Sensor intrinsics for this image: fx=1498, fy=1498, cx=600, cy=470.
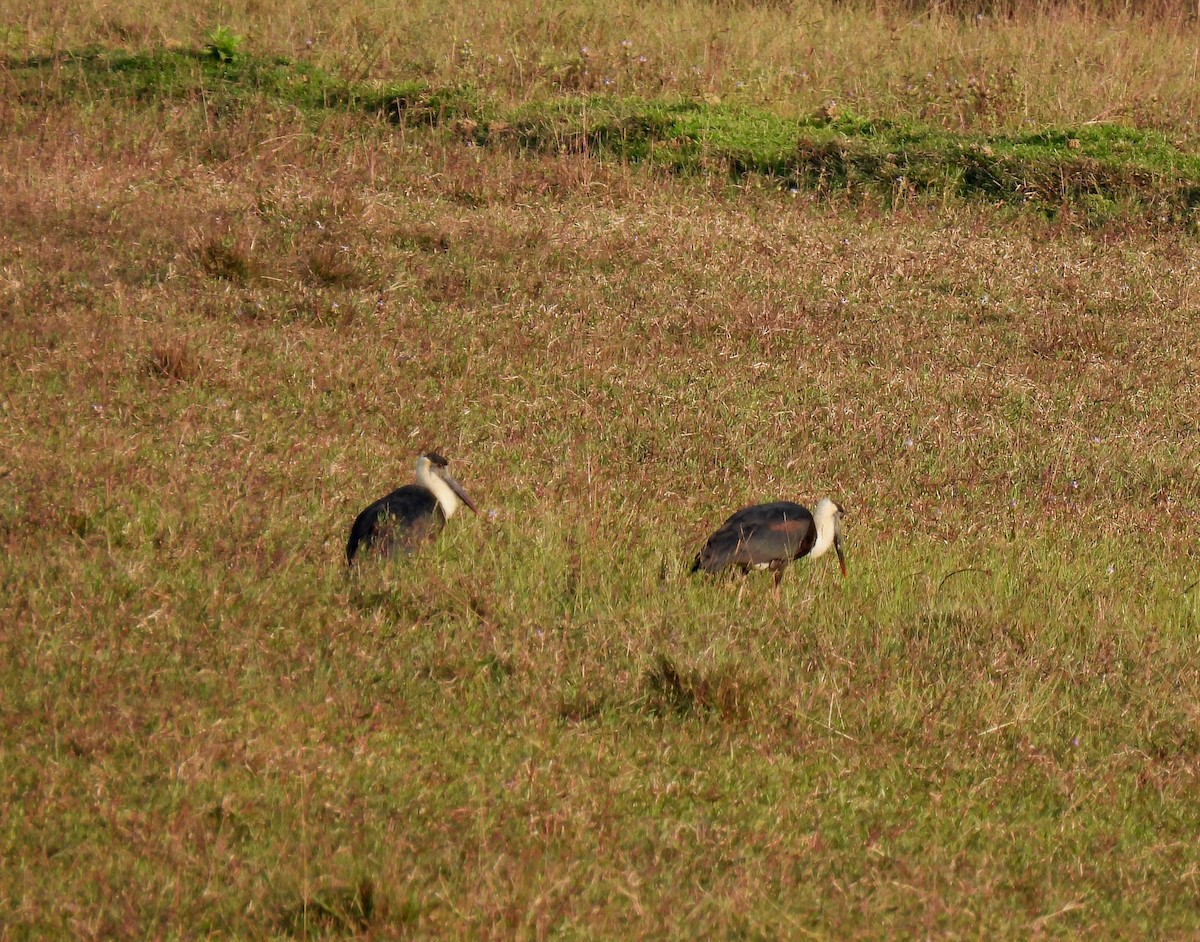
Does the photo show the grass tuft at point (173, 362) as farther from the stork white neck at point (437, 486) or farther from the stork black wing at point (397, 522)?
the stork black wing at point (397, 522)

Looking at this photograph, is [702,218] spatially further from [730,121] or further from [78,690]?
[78,690]

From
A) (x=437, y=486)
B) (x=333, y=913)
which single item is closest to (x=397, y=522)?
(x=437, y=486)

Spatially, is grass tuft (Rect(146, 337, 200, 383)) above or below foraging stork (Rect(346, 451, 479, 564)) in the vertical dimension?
above

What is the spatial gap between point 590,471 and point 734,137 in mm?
6711

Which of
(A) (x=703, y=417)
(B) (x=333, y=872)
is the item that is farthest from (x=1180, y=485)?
(B) (x=333, y=872)

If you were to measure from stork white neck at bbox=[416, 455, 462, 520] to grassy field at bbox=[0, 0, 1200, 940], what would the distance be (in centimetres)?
20

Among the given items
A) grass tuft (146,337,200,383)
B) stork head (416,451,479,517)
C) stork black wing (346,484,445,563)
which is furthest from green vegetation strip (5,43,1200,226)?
stork black wing (346,484,445,563)

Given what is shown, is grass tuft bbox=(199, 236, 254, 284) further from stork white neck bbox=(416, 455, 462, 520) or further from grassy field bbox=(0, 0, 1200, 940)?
stork white neck bbox=(416, 455, 462, 520)

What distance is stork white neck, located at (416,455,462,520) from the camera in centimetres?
603

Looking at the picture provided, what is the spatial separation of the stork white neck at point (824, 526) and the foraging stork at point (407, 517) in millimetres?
1413

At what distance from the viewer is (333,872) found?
346 cm

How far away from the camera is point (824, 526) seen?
6254 mm

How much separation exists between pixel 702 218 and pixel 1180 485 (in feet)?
15.9

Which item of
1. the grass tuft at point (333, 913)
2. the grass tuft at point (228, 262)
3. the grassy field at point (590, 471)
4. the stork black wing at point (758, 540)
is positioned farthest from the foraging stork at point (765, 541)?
the grass tuft at point (228, 262)
